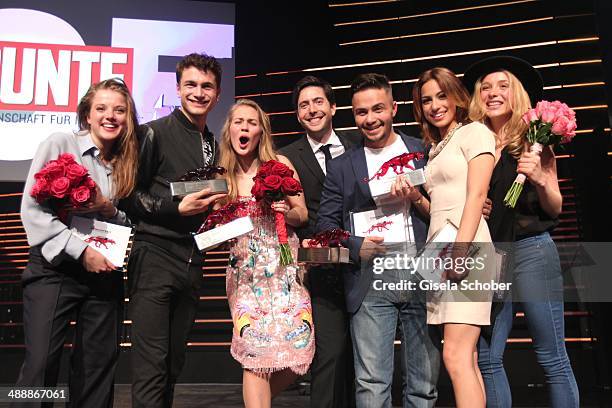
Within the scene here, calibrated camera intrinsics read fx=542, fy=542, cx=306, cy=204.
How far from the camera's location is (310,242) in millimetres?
2270

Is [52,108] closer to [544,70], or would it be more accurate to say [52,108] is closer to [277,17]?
[277,17]

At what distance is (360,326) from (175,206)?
95 cm

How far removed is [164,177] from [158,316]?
63cm

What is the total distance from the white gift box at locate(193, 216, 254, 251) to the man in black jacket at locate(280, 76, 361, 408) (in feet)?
1.45

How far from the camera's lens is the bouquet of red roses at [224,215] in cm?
231

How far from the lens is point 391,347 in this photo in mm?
2316

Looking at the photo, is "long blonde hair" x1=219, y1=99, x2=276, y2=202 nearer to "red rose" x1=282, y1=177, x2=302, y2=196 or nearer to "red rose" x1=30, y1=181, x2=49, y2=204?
"red rose" x1=282, y1=177, x2=302, y2=196

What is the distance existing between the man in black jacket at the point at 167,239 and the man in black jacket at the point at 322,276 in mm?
477

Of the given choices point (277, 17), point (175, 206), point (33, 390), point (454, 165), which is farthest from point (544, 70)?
point (33, 390)

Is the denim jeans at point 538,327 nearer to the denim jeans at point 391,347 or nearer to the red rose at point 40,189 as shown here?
the denim jeans at point 391,347

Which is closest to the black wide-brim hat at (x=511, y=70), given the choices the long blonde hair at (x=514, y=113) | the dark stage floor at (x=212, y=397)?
the long blonde hair at (x=514, y=113)

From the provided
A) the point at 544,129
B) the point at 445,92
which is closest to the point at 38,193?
the point at 445,92

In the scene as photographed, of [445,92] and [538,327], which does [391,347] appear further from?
[445,92]

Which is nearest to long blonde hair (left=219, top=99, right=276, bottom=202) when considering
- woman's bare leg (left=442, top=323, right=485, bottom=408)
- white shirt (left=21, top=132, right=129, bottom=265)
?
white shirt (left=21, top=132, right=129, bottom=265)
